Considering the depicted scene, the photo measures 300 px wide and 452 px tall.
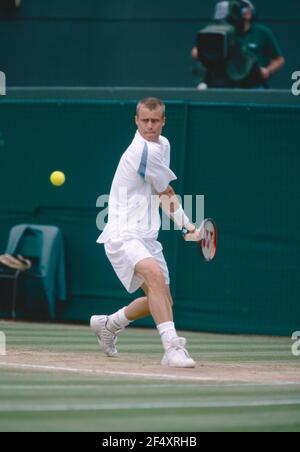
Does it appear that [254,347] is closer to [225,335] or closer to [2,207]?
[225,335]

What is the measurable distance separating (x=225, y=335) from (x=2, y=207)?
9.98 feet

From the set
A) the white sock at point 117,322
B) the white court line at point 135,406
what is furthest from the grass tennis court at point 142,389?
the white sock at point 117,322

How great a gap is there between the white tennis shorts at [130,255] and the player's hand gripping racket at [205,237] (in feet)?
0.93

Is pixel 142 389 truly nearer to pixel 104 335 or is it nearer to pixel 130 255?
pixel 130 255

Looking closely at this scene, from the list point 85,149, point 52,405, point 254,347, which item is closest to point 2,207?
point 85,149

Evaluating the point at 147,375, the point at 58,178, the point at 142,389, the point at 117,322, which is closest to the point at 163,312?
the point at 147,375

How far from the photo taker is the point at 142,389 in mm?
7383

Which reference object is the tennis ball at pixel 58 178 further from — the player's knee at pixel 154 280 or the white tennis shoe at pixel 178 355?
the white tennis shoe at pixel 178 355

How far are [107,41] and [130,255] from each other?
1082cm

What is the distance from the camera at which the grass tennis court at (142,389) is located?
611 cm

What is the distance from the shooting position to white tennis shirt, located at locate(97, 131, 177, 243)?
903 cm

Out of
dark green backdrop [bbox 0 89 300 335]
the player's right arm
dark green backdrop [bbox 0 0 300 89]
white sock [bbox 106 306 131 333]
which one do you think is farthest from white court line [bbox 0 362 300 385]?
dark green backdrop [bbox 0 0 300 89]

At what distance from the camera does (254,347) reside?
1151cm

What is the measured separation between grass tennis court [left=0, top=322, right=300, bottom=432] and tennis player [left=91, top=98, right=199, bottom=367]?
1.89 ft
